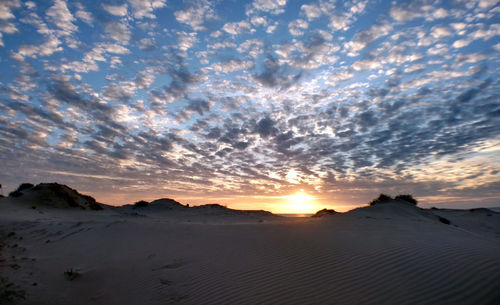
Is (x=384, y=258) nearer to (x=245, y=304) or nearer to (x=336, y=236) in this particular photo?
(x=336, y=236)

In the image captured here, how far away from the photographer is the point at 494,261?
200 inches

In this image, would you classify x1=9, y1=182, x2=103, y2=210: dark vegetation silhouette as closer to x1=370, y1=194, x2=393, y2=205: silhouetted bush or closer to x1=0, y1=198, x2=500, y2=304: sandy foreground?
x1=0, y1=198, x2=500, y2=304: sandy foreground

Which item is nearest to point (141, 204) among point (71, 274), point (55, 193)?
point (55, 193)

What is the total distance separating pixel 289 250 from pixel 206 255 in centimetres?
250

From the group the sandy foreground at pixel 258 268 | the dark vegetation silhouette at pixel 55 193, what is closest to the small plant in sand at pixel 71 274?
the sandy foreground at pixel 258 268

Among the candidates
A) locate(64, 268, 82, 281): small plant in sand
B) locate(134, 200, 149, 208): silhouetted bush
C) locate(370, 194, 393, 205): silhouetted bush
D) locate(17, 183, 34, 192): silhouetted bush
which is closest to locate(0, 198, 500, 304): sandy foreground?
locate(64, 268, 82, 281): small plant in sand

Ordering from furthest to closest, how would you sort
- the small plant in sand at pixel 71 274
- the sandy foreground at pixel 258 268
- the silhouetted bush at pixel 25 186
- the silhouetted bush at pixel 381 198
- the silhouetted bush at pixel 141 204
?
1. the silhouetted bush at pixel 141 204
2. the silhouetted bush at pixel 25 186
3. the silhouetted bush at pixel 381 198
4. the small plant in sand at pixel 71 274
5. the sandy foreground at pixel 258 268

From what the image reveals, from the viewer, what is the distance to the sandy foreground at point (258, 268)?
4613 mm

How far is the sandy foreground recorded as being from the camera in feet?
15.1

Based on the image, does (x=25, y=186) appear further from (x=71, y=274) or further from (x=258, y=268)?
(x=258, y=268)

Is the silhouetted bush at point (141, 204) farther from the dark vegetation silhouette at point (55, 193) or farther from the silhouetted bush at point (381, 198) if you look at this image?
the silhouetted bush at point (381, 198)

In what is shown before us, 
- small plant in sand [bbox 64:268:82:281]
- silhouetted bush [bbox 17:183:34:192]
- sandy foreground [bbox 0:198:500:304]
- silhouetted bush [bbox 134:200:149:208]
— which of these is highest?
silhouetted bush [bbox 17:183:34:192]

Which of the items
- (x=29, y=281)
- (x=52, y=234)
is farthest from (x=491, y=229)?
(x=52, y=234)

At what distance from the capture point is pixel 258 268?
6184mm
